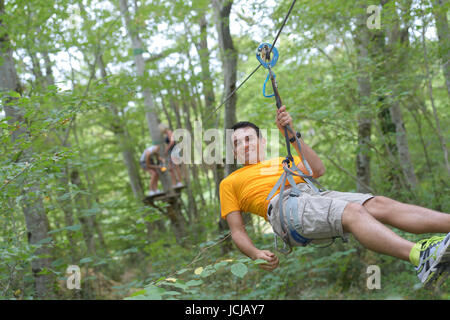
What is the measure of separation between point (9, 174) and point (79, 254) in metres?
3.71

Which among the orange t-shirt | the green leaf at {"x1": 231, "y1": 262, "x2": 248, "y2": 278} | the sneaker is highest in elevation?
the orange t-shirt

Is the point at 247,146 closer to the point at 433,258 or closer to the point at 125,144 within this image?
the point at 433,258

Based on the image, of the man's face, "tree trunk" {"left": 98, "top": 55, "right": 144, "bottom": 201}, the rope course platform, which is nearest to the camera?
the man's face

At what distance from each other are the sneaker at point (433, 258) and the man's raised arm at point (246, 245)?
89cm

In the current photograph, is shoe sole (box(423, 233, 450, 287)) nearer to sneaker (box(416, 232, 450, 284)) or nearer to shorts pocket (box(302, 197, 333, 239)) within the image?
sneaker (box(416, 232, 450, 284))

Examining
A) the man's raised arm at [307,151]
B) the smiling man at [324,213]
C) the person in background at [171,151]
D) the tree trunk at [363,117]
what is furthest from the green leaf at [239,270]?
the person in background at [171,151]

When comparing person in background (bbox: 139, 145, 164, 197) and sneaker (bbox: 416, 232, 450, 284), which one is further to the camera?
person in background (bbox: 139, 145, 164, 197)

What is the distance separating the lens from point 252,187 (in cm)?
290

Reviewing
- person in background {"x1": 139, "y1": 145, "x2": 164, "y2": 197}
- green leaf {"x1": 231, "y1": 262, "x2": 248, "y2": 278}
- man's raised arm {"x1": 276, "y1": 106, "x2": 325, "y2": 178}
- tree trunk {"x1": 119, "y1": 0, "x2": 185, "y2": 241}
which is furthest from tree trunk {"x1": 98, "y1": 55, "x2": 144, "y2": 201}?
green leaf {"x1": 231, "y1": 262, "x2": 248, "y2": 278}

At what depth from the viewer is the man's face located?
10.2ft

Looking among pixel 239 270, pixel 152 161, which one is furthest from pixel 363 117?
pixel 152 161

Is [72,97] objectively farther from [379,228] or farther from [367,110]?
[367,110]

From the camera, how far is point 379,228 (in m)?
A: 2.17

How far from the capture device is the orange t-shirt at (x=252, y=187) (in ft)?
9.42
